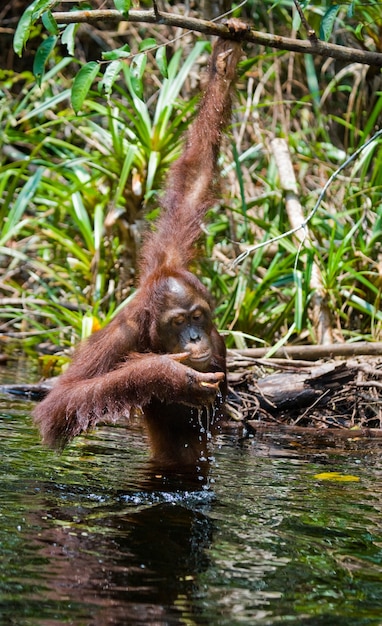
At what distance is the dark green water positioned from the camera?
2.40 metres

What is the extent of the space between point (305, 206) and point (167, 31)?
2.88 metres

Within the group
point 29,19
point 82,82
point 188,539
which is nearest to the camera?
point 188,539

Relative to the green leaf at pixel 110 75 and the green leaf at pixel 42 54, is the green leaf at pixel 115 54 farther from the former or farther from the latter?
the green leaf at pixel 42 54

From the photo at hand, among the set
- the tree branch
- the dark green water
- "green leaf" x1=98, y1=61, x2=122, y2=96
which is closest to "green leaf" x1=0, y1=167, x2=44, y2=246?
the dark green water

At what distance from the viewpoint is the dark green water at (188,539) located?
2404 mm

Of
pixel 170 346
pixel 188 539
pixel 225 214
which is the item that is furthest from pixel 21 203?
pixel 188 539

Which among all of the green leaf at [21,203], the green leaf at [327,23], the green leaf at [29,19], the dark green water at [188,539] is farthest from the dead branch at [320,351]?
the green leaf at [29,19]

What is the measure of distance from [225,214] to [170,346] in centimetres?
368

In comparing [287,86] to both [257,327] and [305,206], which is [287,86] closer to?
[305,206]

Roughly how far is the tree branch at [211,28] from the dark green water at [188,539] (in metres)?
1.76

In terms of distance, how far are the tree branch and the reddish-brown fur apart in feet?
2.35

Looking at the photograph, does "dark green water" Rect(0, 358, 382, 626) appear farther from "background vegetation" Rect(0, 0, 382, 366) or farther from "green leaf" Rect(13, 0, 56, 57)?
"background vegetation" Rect(0, 0, 382, 366)

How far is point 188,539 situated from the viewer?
3074mm

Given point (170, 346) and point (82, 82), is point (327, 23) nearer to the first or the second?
point (82, 82)
